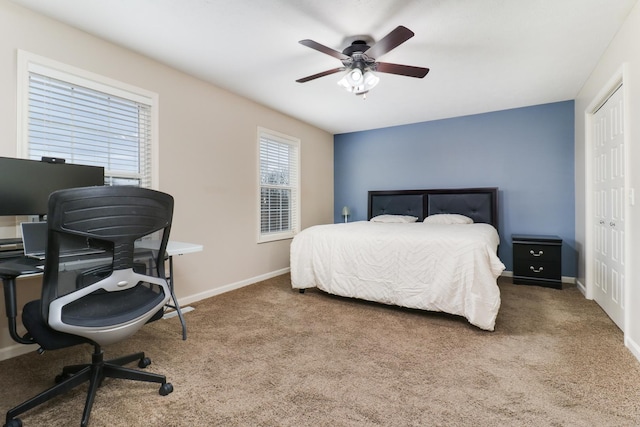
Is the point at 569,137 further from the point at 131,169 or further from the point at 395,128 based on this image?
the point at 131,169

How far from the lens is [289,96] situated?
3.86m

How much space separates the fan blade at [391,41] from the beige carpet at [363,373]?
215 cm

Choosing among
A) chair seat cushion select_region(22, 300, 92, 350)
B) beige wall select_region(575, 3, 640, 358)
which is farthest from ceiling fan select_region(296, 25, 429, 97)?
chair seat cushion select_region(22, 300, 92, 350)

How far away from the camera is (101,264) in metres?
1.38

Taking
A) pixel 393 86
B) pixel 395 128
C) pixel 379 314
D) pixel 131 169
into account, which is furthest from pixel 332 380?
pixel 395 128

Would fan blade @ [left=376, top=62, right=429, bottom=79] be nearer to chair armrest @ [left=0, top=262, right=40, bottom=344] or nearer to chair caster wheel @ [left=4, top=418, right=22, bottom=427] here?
chair armrest @ [left=0, top=262, right=40, bottom=344]

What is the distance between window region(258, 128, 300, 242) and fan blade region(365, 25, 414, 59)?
2.16 metres

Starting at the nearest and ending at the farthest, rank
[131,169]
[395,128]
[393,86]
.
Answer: [131,169], [393,86], [395,128]

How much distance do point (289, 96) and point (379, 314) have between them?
2.80 m

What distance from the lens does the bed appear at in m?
2.49

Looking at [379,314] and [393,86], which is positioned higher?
[393,86]

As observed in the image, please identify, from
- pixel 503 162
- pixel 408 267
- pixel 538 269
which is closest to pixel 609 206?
pixel 538 269

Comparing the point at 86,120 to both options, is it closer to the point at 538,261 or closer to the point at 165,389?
the point at 165,389

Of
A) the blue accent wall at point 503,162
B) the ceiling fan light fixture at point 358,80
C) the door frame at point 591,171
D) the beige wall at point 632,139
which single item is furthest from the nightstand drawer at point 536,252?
the ceiling fan light fixture at point 358,80
